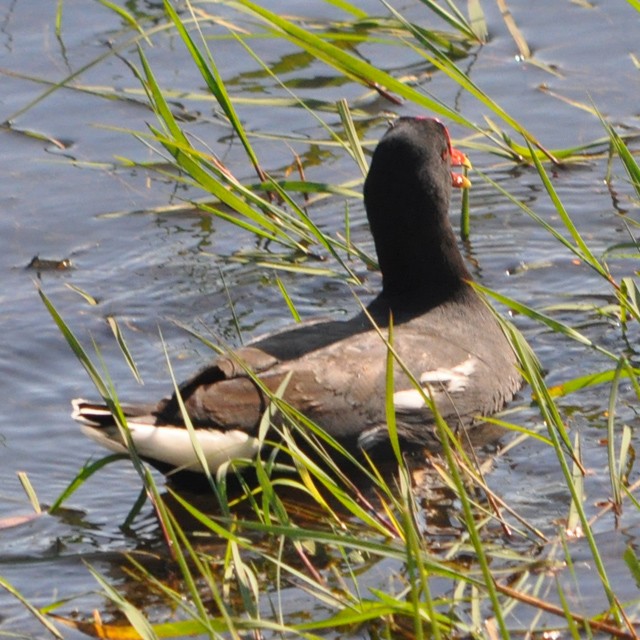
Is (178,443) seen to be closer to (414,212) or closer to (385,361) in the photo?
(385,361)

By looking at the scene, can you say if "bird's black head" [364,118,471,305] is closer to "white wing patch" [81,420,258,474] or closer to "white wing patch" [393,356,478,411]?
"white wing patch" [393,356,478,411]

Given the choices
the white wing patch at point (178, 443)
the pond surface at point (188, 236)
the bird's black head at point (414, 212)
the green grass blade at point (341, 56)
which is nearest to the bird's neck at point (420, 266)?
the bird's black head at point (414, 212)

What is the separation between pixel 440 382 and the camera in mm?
5363

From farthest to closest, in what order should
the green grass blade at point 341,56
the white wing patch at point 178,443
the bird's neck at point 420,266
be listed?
1. the bird's neck at point 420,266
2. the green grass blade at point 341,56
3. the white wing patch at point 178,443

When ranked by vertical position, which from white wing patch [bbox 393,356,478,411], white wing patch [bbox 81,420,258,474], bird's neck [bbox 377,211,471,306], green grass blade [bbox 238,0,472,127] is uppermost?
green grass blade [bbox 238,0,472,127]

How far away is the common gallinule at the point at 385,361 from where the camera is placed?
481 cm

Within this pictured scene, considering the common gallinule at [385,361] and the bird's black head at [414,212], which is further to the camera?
the bird's black head at [414,212]

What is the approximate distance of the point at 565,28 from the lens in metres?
8.27

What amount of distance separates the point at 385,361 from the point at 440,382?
9.6 inches

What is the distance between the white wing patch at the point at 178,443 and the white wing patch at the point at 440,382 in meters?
0.63

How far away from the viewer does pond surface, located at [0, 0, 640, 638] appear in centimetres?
477

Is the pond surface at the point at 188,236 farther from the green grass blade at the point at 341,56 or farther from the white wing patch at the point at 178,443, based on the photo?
the green grass blade at the point at 341,56

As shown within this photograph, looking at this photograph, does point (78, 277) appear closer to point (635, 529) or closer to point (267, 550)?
point (267, 550)

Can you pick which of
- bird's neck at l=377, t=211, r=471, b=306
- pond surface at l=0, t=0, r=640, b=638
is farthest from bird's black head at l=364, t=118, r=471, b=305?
pond surface at l=0, t=0, r=640, b=638
